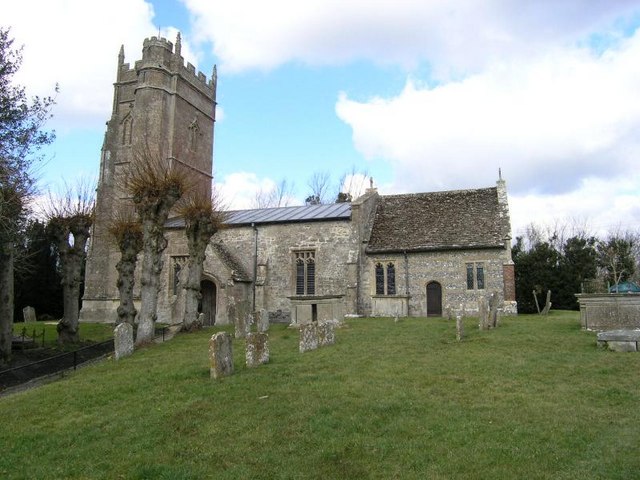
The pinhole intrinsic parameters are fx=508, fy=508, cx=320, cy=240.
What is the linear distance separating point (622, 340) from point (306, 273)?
59.0 ft

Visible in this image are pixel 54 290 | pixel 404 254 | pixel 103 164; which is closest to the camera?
pixel 404 254

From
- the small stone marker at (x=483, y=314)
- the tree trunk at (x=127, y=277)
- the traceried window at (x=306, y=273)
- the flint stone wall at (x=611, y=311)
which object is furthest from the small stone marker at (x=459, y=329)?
the traceried window at (x=306, y=273)

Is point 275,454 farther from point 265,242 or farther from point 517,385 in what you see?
point 265,242

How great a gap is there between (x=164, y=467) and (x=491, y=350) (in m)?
8.84

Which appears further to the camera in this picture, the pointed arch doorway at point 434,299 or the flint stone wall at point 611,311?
the pointed arch doorway at point 434,299

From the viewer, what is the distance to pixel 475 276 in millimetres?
25172

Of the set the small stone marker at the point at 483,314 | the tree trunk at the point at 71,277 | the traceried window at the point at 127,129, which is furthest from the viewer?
the traceried window at the point at 127,129

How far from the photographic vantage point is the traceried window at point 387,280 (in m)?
26.5

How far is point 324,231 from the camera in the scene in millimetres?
27812

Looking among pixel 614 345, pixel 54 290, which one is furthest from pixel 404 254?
pixel 54 290

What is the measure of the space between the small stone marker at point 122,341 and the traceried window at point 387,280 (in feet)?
47.5

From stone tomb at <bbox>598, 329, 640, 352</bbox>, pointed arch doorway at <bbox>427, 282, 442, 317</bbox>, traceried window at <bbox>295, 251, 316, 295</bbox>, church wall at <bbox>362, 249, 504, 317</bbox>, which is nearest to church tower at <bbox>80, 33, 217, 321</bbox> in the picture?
traceried window at <bbox>295, 251, 316, 295</bbox>

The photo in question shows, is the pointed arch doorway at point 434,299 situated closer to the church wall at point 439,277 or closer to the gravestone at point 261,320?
the church wall at point 439,277

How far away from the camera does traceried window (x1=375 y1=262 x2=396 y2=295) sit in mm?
26531
